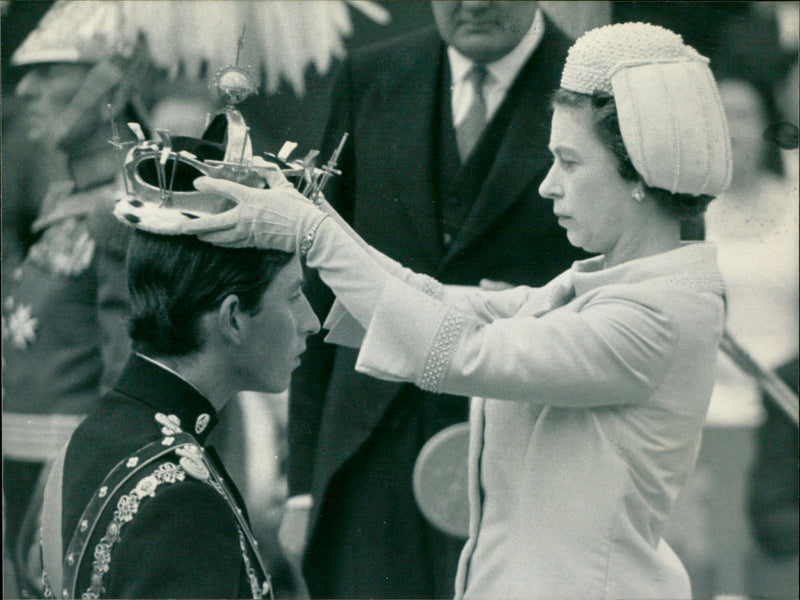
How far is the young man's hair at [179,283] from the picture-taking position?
200 cm

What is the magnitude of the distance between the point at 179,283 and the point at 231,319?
0.36 feet

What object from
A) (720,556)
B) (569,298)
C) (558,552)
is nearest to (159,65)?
(569,298)

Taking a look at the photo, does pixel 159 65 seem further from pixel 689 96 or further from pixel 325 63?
pixel 689 96

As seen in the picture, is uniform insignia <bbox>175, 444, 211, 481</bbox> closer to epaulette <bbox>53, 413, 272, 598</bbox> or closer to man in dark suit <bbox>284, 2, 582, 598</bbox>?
epaulette <bbox>53, 413, 272, 598</bbox>

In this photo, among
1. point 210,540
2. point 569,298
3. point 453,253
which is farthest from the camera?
point 453,253

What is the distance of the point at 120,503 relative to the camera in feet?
6.07

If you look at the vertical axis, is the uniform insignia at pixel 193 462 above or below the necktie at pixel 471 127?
below

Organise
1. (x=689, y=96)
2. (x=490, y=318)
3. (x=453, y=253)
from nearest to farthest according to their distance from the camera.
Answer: (x=689, y=96), (x=490, y=318), (x=453, y=253)

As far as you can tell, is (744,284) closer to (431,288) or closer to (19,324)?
(431,288)

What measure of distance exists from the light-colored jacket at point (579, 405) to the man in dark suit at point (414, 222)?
1.60ft

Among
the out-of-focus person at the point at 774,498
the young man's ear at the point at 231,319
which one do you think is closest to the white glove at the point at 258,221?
the young man's ear at the point at 231,319

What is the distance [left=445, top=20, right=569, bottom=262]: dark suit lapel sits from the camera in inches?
101

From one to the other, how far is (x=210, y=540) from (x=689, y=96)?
1028mm

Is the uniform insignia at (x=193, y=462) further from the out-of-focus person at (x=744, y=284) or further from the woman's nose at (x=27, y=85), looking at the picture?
the woman's nose at (x=27, y=85)
